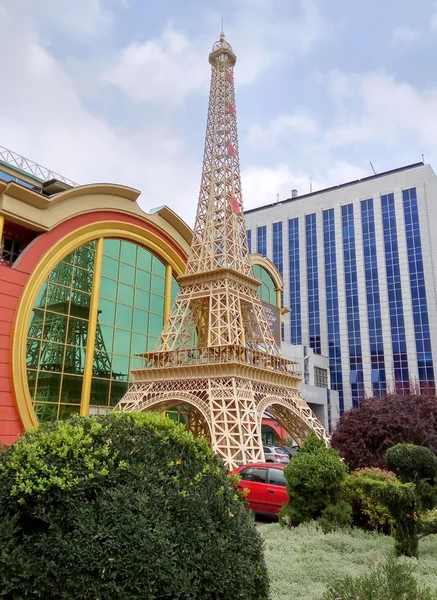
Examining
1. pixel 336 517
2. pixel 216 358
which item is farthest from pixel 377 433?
pixel 216 358

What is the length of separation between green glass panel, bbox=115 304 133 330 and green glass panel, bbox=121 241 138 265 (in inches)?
122

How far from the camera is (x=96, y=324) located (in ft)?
89.0

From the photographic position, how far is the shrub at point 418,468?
8328 millimetres

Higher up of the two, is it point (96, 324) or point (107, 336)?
point (96, 324)

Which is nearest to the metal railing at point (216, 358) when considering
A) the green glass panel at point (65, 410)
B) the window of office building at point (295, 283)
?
the green glass panel at point (65, 410)

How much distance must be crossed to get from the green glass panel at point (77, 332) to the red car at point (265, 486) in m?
15.0

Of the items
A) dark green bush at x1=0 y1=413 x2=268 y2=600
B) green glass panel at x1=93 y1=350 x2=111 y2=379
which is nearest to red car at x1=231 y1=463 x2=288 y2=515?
dark green bush at x1=0 y1=413 x2=268 y2=600

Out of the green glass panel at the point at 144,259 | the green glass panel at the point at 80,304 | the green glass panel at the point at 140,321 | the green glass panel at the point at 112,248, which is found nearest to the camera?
the green glass panel at the point at 80,304

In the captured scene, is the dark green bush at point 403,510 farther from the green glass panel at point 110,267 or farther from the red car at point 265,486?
the green glass panel at point 110,267

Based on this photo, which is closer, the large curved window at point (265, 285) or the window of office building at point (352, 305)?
the large curved window at point (265, 285)

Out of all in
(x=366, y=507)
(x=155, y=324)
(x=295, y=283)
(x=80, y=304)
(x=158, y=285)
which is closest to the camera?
(x=366, y=507)

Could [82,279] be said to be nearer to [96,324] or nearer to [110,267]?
[110,267]

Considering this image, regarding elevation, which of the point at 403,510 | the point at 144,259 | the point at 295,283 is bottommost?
the point at 403,510

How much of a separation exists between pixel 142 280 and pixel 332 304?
127 feet
